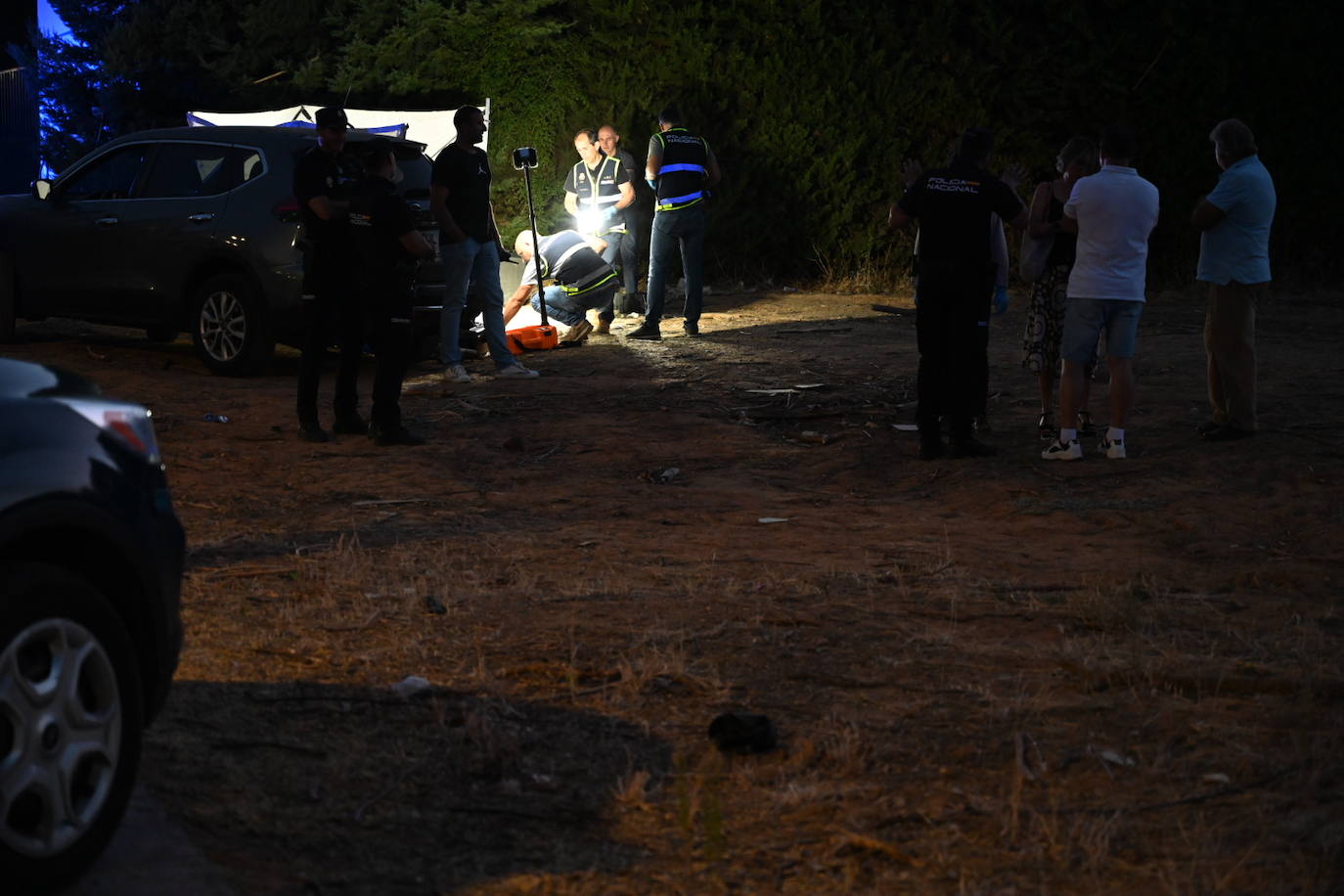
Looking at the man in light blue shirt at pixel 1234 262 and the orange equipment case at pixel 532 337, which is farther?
the orange equipment case at pixel 532 337

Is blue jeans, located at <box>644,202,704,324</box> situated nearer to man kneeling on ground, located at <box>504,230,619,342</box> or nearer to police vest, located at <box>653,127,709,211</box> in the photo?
police vest, located at <box>653,127,709,211</box>

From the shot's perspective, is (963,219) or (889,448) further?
(889,448)

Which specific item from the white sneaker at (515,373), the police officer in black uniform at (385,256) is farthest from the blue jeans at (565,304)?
the police officer in black uniform at (385,256)

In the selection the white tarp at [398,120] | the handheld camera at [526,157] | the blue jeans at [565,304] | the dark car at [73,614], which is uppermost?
the white tarp at [398,120]

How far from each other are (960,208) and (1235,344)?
1927 mm

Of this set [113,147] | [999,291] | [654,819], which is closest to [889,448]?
[999,291]

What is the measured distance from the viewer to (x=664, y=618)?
19.0 ft

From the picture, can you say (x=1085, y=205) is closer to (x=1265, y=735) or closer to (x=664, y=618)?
(x=664, y=618)

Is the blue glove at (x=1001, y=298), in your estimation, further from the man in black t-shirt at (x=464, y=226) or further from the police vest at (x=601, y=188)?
the police vest at (x=601, y=188)

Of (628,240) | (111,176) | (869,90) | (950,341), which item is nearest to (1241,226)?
(950,341)

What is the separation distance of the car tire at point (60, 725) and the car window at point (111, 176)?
9.97 meters

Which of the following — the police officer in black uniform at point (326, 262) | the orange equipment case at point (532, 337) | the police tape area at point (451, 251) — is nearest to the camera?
the police tape area at point (451, 251)

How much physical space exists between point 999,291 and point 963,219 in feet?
3.53

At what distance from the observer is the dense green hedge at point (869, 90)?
1934 centimetres
